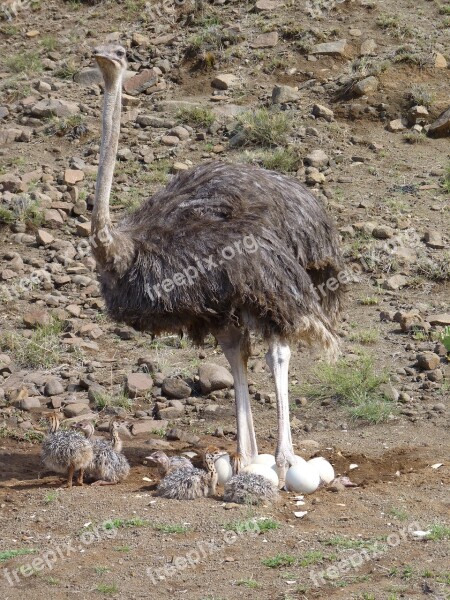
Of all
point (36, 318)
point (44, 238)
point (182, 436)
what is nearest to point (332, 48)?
point (44, 238)

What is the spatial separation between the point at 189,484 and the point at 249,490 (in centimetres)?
37

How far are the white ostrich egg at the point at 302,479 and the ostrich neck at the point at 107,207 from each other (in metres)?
1.54

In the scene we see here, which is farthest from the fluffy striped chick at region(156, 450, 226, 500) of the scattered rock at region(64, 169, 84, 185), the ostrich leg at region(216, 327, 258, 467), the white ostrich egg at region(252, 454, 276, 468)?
the scattered rock at region(64, 169, 84, 185)

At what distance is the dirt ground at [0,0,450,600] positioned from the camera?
5945 mm

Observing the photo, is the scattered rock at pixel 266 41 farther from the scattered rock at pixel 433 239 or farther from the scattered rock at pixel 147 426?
the scattered rock at pixel 147 426

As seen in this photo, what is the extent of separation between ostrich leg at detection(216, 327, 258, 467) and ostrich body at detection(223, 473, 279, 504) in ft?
2.09

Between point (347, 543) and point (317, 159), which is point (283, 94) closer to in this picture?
point (317, 159)

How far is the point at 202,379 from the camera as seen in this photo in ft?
30.7

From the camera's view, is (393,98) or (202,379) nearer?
(202,379)

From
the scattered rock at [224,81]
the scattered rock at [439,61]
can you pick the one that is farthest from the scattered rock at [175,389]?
the scattered rock at [439,61]

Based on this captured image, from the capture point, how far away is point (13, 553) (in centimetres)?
626

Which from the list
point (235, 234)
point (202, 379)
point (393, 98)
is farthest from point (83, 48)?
point (235, 234)

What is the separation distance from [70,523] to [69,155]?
281 inches

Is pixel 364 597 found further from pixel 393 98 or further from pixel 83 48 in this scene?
pixel 83 48
